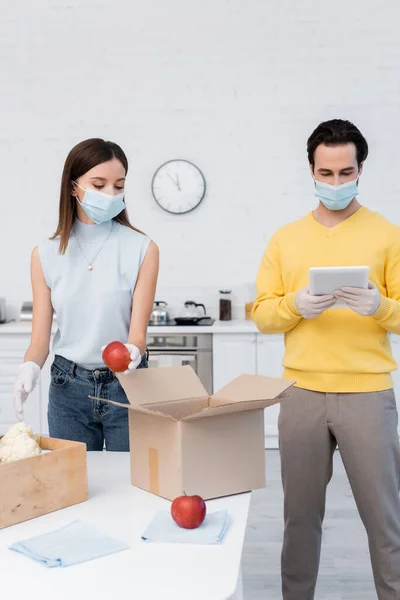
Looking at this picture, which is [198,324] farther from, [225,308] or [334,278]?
[334,278]

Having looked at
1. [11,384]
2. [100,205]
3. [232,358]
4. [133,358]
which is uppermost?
[100,205]

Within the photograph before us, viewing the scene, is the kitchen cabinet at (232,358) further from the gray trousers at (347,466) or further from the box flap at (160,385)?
the box flap at (160,385)

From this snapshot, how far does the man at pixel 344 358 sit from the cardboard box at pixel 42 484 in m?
0.73

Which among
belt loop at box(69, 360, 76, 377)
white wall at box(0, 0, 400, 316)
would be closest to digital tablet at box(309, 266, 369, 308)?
belt loop at box(69, 360, 76, 377)

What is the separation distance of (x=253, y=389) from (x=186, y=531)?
1.33ft

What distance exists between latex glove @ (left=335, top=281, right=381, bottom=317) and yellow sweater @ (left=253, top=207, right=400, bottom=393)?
0.22 ft

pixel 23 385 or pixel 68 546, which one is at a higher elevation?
pixel 23 385

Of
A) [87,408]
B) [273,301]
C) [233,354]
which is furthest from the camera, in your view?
[233,354]

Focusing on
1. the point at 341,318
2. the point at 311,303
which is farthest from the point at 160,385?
the point at 341,318

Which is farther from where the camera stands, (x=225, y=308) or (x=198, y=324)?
(x=225, y=308)

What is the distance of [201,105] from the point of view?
15.4ft

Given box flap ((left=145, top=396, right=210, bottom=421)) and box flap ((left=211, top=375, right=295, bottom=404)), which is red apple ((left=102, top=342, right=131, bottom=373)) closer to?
box flap ((left=145, top=396, right=210, bottom=421))

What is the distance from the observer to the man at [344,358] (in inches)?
73.5

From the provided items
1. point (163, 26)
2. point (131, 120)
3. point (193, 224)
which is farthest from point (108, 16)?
point (193, 224)
